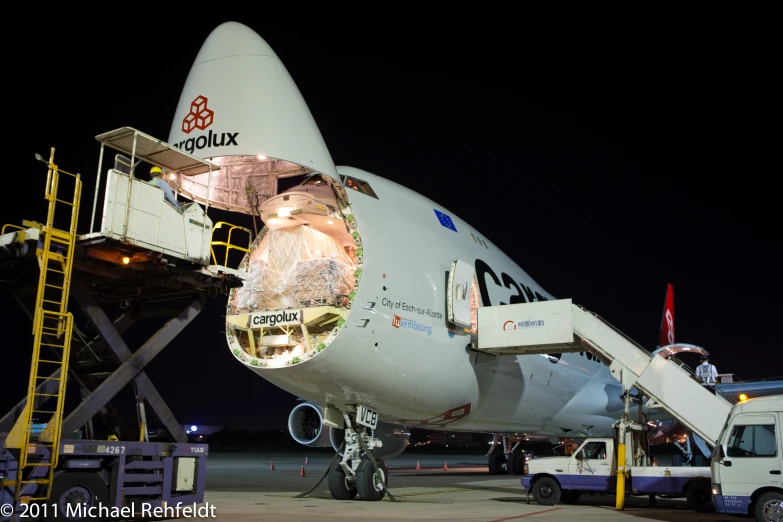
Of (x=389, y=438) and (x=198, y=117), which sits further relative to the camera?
(x=389, y=438)

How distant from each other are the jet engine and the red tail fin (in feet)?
50.5

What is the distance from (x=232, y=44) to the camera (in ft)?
37.4

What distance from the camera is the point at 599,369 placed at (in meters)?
20.2

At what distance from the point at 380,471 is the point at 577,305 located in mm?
4903

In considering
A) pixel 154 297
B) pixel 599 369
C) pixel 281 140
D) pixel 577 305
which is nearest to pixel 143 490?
pixel 154 297

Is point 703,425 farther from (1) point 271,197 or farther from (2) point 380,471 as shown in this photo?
(1) point 271,197

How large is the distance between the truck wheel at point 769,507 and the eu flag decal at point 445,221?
703 centimetres

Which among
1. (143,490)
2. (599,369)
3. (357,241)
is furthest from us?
(599,369)

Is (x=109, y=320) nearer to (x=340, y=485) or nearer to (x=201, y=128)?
(x=201, y=128)

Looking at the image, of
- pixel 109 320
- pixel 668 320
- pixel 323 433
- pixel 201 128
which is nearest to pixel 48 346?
pixel 109 320

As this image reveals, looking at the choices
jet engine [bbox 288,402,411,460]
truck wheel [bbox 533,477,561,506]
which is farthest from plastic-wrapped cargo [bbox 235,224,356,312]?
truck wheel [bbox 533,477,561,506]

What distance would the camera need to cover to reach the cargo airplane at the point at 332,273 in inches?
429

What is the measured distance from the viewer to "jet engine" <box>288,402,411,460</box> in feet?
50.0

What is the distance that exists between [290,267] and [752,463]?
7700mm
